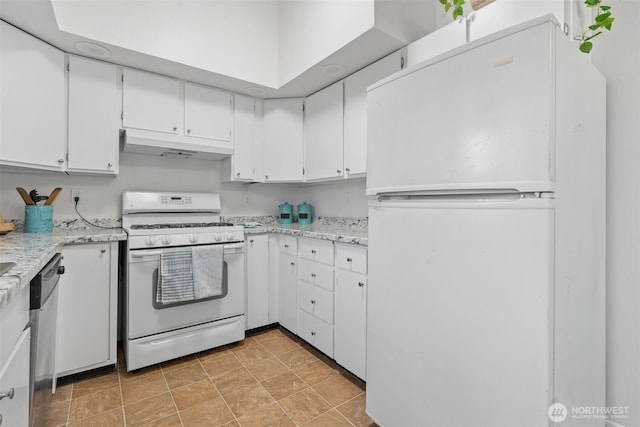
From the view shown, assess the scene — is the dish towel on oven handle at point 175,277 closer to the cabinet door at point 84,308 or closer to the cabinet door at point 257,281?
the cabinet door at point 84,308

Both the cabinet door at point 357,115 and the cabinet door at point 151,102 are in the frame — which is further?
the cabinet door at point 151,102

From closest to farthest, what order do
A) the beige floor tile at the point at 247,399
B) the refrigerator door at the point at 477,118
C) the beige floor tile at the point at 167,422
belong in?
the refrigerator door at the point at 477,118
the beige floor tile at the point at 167,422
the beige floor tile at the point at 247,399

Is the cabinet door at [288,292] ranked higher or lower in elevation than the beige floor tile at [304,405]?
higher

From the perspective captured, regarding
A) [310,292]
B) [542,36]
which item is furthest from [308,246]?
[542,36]

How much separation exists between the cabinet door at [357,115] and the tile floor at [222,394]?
4.77 ft

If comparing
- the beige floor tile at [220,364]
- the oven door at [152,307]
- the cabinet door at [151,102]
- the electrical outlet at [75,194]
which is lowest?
the beige floor tile at [220,364]

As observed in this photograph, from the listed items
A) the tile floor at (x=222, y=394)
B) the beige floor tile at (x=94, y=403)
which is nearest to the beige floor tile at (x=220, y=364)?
the tile floor at (x=222, y=394)

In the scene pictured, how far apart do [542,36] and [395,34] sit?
3.83 ft

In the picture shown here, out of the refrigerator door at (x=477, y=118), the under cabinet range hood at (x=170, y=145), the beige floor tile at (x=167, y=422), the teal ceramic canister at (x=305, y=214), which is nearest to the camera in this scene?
the refrigerator door at (x=477, y=118)

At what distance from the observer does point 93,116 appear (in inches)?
84.3

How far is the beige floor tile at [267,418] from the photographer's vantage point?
5.03 feet

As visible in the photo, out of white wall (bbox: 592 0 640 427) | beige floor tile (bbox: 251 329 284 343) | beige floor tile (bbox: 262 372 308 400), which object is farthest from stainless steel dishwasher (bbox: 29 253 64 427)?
white wall (bbox: 592 0 640 427)

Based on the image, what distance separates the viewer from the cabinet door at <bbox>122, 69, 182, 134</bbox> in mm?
2262

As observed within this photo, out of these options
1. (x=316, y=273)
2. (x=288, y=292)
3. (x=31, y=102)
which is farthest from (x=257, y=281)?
(x=31, y=102)
